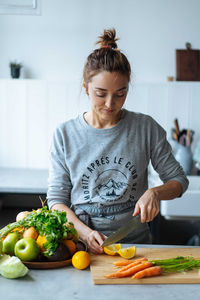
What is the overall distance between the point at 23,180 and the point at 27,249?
1.65 meters

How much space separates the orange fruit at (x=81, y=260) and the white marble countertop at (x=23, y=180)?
1408 mm

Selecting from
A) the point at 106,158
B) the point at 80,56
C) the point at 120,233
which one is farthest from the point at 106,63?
the point at 80,56

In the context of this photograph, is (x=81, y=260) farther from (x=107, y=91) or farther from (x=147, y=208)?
(x=107, y=91)

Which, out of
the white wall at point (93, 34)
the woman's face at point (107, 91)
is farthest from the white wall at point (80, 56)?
the woman's face at point (107, 91)

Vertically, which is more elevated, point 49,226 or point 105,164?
point 105,164

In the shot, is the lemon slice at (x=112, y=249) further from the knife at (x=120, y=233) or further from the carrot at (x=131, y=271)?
the carrot at (x=131, y=271)

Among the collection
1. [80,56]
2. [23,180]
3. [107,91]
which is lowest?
[23,180]

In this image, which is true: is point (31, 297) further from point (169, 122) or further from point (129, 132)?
point (169, 122)

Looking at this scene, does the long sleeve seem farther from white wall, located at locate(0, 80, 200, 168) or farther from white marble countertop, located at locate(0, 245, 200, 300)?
white wall, located at locate(0, 80, 200, 168)

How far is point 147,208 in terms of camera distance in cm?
136

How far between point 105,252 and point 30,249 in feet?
0.92

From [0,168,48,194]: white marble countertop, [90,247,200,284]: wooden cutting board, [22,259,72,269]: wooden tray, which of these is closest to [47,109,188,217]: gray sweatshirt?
[90,247,200,284]: wooden cutting board

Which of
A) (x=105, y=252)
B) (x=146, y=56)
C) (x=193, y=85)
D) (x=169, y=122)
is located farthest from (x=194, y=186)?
(x=105, y=252)

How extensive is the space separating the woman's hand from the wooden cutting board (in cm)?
2
